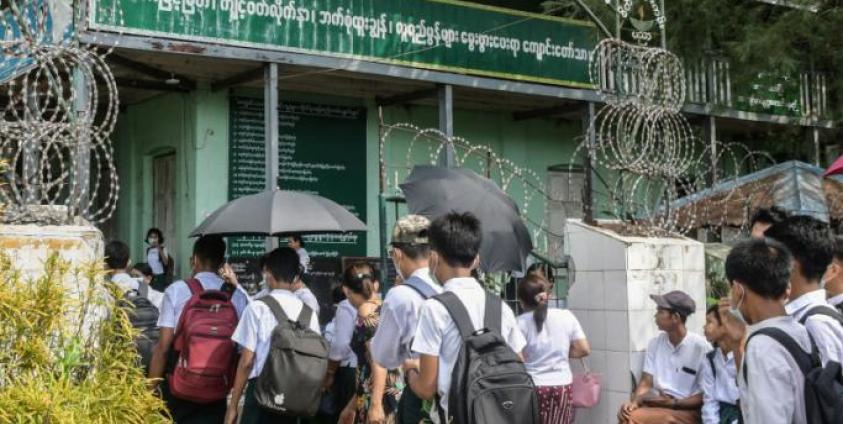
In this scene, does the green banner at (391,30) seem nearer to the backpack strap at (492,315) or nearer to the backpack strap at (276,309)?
the backpack strap at (276,309)

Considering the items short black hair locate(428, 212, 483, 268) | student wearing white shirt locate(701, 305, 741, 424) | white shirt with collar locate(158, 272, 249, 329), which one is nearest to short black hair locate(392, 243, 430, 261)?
short black hair locate(428, 212, 483, 268)

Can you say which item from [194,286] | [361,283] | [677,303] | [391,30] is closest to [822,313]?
[677,303]

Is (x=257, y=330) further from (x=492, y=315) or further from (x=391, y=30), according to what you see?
(x=391, y=30)

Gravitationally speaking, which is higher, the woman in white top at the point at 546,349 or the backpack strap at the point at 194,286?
the backpack strap at the point at 194,286

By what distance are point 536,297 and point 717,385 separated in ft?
4.23

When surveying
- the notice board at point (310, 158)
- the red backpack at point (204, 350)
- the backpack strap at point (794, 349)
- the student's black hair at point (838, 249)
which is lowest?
the red backpack at point (204, 350)

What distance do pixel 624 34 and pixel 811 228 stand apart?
13.0 meters

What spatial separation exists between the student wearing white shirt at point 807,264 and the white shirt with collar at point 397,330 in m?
1.62

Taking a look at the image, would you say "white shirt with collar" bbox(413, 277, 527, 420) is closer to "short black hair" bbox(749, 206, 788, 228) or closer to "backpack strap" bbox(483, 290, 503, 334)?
"backpack strap" bbox(483, 290, 503, 334)

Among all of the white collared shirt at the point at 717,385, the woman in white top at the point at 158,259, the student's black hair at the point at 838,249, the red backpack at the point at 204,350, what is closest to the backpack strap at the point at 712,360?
the white collared shirt at the point at 717,385

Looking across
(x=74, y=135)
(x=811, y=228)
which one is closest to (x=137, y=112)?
(x=74, y=135)

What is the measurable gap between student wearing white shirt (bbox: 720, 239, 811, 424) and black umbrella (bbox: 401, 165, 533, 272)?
10.1 feet

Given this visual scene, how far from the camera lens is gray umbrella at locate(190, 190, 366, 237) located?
6.79 metres

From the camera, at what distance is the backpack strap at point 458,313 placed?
430 centimetres
